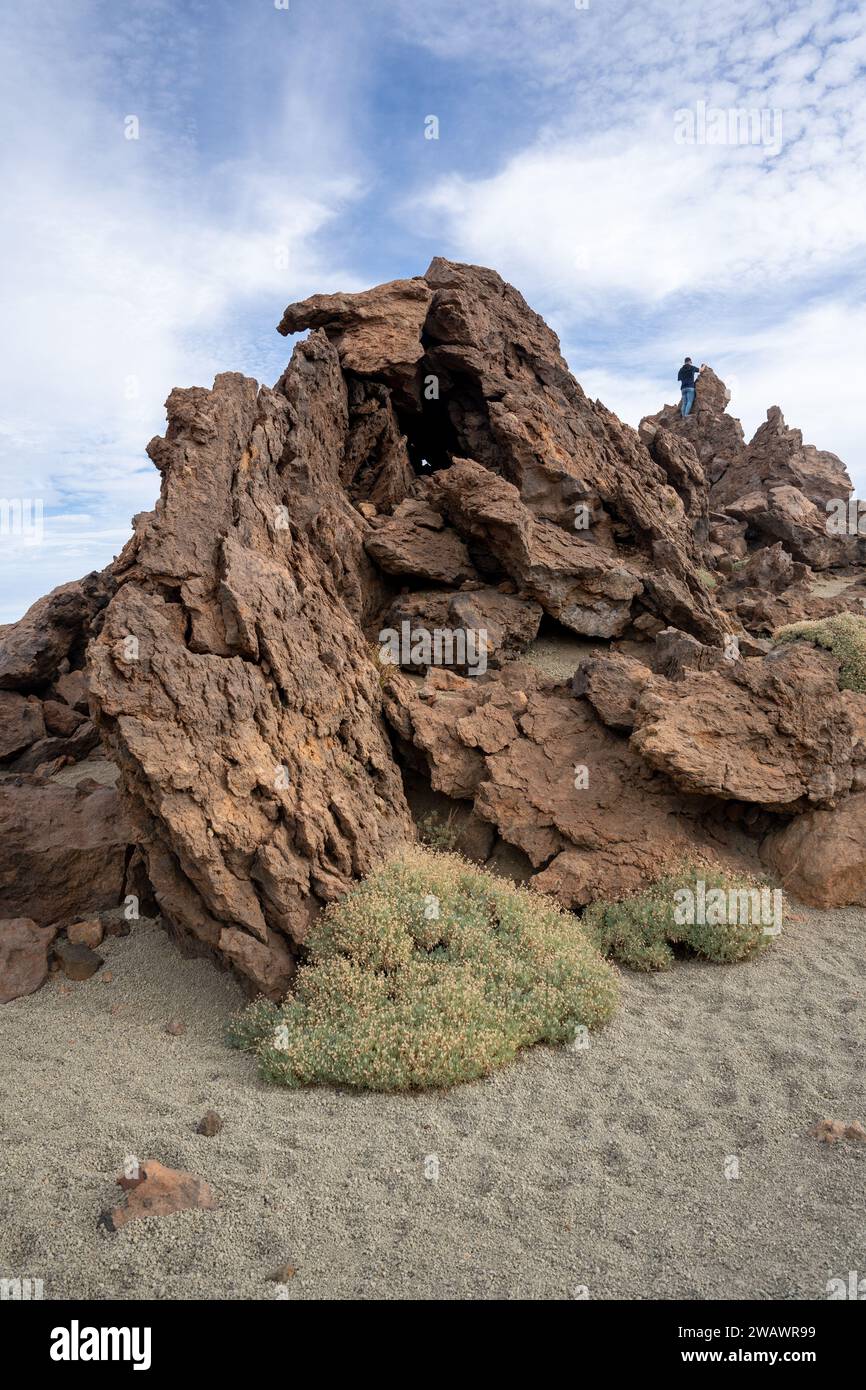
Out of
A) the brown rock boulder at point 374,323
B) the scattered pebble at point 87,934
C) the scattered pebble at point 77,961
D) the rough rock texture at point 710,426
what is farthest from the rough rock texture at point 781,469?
the scattered pebble at point 77,961

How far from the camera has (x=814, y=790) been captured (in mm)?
10344

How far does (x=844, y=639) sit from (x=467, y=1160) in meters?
13.0

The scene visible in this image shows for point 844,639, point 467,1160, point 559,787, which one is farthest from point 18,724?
point 844,639

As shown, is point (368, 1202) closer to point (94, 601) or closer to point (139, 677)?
point (139, 677)

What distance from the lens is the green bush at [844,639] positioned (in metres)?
14.1

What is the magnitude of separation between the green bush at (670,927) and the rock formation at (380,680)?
35cm

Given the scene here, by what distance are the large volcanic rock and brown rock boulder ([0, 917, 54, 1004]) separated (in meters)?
1.51

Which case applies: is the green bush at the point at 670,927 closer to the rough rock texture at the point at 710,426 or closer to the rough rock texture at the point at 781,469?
the rough rock texture at the point at 781,469

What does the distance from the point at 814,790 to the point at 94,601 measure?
12073mm

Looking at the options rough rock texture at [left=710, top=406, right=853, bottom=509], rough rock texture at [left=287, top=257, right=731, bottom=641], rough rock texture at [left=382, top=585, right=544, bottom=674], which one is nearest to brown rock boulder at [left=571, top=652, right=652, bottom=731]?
rough rock texture at [left=382, top=585, right=544, bottom=674]

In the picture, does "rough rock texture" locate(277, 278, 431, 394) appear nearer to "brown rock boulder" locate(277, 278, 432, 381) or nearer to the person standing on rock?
"brown rock boulder" locate(277, 278, 432, 381)

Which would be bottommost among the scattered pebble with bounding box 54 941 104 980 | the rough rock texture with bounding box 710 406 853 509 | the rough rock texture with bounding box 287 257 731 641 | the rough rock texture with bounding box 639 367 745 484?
the scattered pebble with bounding box 54 941 104 980

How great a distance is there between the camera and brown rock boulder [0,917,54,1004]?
27.8ft

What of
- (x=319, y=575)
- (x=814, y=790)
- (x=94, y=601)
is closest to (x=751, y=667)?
(x=814, y=790)
